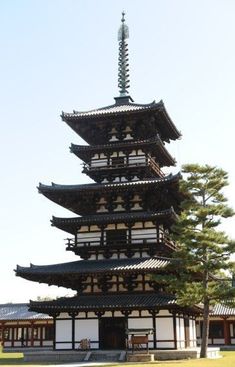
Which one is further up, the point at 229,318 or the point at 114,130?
the point at 114,130

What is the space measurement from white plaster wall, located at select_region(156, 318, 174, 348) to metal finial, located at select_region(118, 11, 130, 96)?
1980cm

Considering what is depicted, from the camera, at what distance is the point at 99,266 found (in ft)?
113

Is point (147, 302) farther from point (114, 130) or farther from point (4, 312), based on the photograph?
point (4, 312)

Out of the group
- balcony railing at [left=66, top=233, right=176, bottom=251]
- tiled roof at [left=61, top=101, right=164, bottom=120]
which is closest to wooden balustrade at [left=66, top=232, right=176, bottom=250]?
balcony railing at [left=66, top=233, right=176, bottom=251]

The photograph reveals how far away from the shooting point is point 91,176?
39406mm

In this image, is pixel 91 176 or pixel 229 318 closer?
pixel 91 176

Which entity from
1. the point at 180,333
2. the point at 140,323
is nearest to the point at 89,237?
the point at 140,323

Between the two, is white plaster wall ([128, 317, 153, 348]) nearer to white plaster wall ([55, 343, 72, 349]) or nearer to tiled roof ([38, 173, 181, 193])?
white plaster wall ([55, 343, 72, 349])

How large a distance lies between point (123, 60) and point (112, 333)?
23767mm

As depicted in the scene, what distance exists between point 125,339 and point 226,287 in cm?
758

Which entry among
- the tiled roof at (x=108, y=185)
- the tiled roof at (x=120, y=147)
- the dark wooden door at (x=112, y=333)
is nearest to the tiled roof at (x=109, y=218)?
the tiled roof at (x=108, y=185)

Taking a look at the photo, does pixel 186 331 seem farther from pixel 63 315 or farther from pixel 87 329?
pixel 63 315

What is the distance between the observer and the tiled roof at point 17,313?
189ft

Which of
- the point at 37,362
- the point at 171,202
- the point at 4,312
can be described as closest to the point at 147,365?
the point at 37,362
